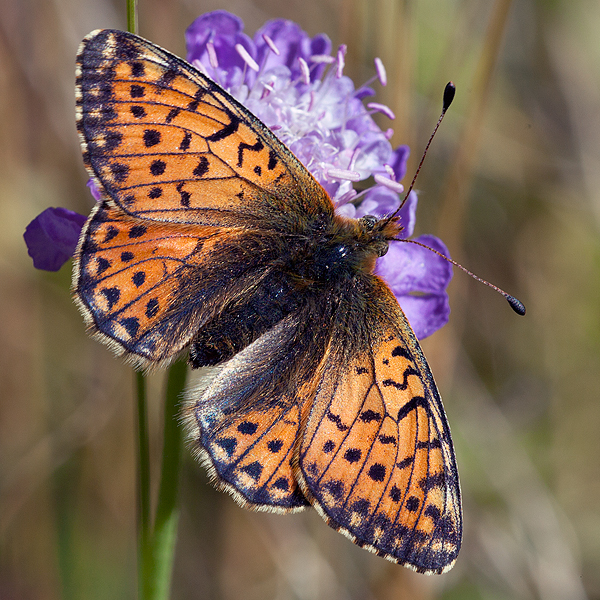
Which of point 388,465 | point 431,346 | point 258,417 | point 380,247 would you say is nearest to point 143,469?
point 258,417

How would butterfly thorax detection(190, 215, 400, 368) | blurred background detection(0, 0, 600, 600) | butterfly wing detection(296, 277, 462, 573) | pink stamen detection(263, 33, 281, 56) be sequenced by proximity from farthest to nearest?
blurred background detection(0, 0, 600, 600) < pink stamen detection(263, 33, 281, 56) < butterfly thorax detection(190, 215, 400, 368) < butterfly wing detection(296, 277, 462, 573)

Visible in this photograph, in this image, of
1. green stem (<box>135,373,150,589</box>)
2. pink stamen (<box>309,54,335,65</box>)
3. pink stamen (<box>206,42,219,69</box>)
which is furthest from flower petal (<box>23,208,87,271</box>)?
pink stamen (<box>309,54,335,65</box>)

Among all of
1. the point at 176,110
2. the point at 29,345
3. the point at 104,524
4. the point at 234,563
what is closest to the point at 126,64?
the point at 176,110

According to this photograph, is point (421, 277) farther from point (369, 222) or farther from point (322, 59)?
point (322, 59)

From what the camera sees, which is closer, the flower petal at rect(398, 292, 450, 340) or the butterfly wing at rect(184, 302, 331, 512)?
the butterfly wing at rect(184, 302, 331, 512)

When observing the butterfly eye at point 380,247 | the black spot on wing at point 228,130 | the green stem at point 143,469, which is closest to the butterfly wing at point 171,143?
the black spot on wing at point 228,130

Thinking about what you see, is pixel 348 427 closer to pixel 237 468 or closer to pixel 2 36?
pixel 237 468

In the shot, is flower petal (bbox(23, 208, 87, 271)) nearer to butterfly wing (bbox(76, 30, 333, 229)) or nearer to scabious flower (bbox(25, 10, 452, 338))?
butterfly wing (bbox(76, 30, 333, 229))
